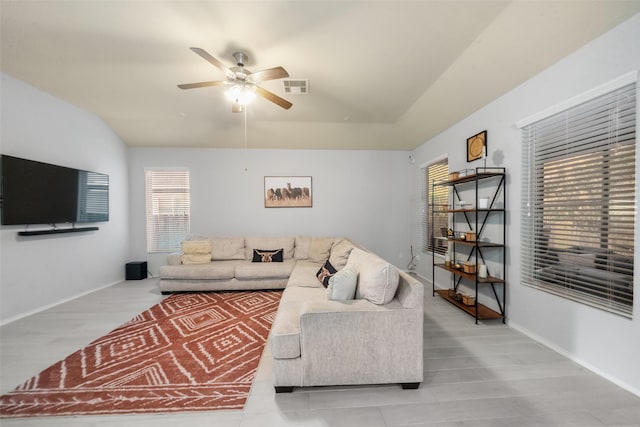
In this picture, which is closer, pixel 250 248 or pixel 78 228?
pixel 78 228

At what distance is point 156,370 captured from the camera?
1966 millimetres

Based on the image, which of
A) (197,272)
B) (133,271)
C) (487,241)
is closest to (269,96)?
(197,272)

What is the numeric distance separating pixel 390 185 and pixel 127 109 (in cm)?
489

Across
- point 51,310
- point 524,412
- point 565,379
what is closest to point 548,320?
point 565,379

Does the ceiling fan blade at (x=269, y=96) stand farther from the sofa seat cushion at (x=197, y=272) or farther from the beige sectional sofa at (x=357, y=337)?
the sofa seat cushion at (x=197, y=272)

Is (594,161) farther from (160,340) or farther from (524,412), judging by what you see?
(160,340)

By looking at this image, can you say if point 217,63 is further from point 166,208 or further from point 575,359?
point 575,359

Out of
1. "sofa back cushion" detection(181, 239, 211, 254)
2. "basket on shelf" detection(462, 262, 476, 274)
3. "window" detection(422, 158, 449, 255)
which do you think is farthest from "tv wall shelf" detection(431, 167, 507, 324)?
"sofa back cushion" detection(181, 239, 211, 254)

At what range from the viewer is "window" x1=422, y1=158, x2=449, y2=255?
4012 mm

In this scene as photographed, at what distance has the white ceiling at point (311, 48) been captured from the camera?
6.27ft

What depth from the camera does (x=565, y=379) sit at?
1812 millimetres

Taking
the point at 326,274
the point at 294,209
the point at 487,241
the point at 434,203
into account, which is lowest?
the point at 326,274

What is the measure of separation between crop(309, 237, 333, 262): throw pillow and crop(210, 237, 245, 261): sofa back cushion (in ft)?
4.37

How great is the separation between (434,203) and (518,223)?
170 centimetres
